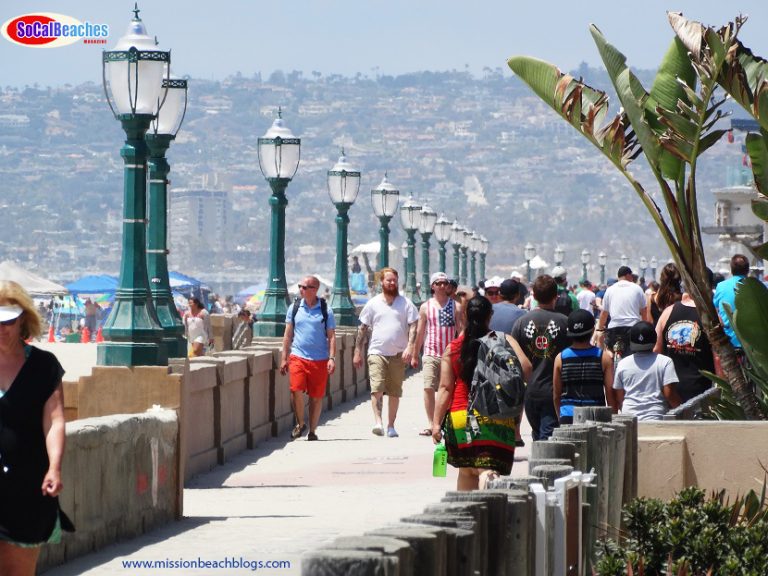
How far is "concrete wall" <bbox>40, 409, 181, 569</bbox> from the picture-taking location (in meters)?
8.80

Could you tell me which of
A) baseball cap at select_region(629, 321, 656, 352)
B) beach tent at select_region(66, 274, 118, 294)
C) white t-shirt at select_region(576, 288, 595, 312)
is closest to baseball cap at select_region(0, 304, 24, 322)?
baseball cap at select_region(629, 321, 656, 352)

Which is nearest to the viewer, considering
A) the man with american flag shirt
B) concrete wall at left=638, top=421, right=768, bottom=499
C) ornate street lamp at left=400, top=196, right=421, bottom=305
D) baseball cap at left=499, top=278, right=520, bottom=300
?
concrete wall at left=638, top=421, right=768, bottom=499

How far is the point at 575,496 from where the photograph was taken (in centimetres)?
679

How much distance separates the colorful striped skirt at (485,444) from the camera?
950 centimetres

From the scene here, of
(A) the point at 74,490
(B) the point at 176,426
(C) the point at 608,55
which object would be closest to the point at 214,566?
(A) the point at 74,490

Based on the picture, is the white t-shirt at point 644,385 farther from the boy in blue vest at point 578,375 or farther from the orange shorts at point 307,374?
the orange shorts at point 307,374

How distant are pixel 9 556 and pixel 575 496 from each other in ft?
6.91

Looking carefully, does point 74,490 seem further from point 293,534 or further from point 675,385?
point 675,385

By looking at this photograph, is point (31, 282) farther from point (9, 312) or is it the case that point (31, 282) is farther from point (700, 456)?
point (9, 312)

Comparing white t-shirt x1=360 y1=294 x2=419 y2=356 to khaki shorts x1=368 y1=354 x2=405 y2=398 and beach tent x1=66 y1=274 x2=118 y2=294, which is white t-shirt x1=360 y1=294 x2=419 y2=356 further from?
beach tent x1=66 y1=274 x2=118 y2=294

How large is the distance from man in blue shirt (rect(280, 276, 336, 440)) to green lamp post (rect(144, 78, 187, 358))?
0.97 metres

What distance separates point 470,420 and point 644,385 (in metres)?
1.91

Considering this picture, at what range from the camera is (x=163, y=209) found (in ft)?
57.3

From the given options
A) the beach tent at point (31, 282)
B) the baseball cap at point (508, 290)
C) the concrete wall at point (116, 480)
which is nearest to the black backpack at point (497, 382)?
the concrete wall at point (116, 480)
